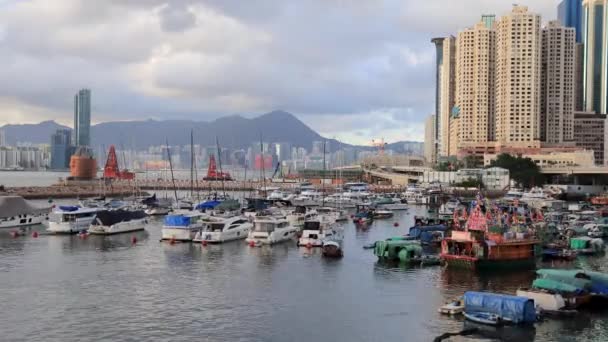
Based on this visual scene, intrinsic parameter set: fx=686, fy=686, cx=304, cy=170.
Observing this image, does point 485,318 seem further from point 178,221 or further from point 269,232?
point 178,221

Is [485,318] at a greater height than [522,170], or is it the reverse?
[522,170]

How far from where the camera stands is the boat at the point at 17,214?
173 ft

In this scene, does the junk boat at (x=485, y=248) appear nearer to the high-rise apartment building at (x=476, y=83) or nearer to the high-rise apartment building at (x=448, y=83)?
the high-rise apartment building at (x=476, y=83)

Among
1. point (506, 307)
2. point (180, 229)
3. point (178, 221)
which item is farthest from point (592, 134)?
point (506, 307)

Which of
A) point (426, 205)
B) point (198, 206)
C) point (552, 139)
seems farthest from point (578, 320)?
point (552, 139)

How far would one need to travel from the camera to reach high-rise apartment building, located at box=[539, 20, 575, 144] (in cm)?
14650

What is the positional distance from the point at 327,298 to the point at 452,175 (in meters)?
95.6

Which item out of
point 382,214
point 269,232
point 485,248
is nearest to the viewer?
point 485,248

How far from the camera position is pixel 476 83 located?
154625 mm

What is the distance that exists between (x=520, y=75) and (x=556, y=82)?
35.9ft

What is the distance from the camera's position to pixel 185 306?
26.7 meters

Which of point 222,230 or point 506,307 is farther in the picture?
point 222,230

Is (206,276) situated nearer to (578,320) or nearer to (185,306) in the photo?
(185,306)

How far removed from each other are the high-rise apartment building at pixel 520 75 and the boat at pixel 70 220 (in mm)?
109231
